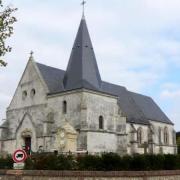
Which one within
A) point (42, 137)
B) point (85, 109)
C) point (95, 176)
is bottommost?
point (95, 176)

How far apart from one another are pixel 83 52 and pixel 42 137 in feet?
32.2

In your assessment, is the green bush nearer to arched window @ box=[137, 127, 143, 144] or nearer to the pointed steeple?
the pointed steeple

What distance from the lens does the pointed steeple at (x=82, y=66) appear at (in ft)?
121

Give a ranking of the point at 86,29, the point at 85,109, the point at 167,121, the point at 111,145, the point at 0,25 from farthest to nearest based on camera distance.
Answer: the point at 167,121 → the point at 86,29 → the point at 111,145 → the point at 85,109 → the point at 0,25

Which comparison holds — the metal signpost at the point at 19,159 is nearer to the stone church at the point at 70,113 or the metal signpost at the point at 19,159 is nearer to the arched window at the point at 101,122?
the stone church at the point at 70,113

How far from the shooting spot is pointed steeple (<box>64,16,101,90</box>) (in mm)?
36969

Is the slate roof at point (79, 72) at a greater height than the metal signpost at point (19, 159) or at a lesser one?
greater

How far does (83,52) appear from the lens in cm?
3859

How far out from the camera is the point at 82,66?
37688 millimetres

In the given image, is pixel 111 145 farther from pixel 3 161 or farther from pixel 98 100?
pixel 3 161

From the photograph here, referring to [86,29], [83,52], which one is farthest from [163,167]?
[86,29]

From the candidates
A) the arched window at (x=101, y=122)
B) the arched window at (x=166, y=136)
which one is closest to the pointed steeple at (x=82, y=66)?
the arched window at (x=101, y=122)

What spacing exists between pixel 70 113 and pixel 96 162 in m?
17.8

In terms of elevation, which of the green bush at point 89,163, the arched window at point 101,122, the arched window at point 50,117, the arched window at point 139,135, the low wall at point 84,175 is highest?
the arched window at point 50,117
